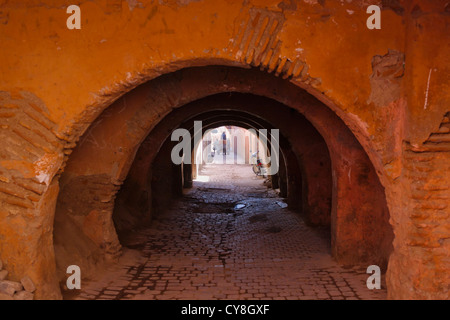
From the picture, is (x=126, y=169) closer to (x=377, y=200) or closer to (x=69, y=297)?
(x=69, y=297)

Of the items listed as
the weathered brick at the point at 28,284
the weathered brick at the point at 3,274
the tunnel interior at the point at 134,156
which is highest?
the tunnel interior at the point at 134,156

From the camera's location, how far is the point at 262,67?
400 cm

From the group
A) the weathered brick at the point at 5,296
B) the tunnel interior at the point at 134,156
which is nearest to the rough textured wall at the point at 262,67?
the weathered brick at the point at 5,296

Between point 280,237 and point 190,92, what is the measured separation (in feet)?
10.6

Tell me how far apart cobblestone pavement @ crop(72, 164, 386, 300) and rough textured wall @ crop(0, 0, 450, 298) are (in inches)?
44.0

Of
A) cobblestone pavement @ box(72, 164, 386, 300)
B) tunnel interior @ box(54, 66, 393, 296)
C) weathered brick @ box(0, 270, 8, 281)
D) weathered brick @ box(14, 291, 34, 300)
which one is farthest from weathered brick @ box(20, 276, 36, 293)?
tunnel interior @ box(54, 66, 393, 296)

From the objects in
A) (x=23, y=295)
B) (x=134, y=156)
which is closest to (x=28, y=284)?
(x=23, y=295)

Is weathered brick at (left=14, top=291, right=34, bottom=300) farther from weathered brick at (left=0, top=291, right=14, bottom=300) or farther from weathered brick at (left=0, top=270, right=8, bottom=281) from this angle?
weathered brick at (left=0, top=270, right=8, bottom=281)

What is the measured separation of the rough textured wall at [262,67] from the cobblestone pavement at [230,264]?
3.67 ft

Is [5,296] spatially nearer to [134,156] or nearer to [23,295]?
[23,295]

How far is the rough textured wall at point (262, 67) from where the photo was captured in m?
3.73

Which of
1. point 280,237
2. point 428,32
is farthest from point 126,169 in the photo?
point 428,32

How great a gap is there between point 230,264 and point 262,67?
320 cm

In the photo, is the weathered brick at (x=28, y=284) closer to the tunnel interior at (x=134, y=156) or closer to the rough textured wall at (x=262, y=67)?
the rough textured wall at (x=262, y=67)
